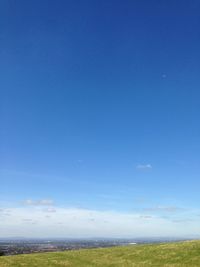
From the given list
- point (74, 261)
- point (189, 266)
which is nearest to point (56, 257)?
point (74, 261)

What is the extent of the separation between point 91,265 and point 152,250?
30.4 feet

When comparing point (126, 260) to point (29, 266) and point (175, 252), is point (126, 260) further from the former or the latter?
point (29, 266)

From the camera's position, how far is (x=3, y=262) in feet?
134

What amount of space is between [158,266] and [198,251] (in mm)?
5938

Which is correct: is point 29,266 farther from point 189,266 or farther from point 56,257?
point 189,266

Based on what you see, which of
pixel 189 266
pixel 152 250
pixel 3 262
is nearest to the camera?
pixel 189 266

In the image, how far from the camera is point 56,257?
45.4 m

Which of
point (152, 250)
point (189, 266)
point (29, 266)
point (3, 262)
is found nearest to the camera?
point (189, 266)

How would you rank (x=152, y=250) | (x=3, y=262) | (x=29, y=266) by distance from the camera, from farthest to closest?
(x=152, y=250), (x=3, y=262), (x=29, y=266)

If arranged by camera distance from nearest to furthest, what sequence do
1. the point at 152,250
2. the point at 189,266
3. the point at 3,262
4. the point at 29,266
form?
1. the point at 189,266
2. the point at 29,266
3. the point at 3,262
4. the point at 152,250

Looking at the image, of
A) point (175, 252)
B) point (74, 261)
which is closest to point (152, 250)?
point (175, 252)

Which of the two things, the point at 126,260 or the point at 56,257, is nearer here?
the point at 126,260

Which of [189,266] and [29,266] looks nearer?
[189,266]

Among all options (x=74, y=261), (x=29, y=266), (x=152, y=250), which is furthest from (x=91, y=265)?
(x=152, y=250)
